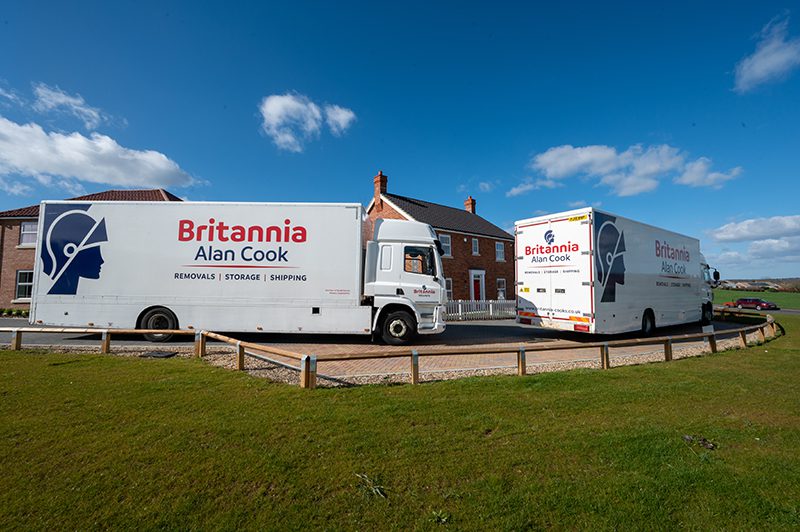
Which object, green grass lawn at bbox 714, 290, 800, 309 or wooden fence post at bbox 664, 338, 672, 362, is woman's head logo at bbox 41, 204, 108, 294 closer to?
wooden fence post at bbox 664, 338, 672, 362

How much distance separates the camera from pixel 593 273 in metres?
10.7

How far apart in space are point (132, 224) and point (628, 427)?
1266 cm

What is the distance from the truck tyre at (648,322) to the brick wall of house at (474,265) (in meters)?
12.3

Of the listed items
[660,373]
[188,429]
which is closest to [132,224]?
[188,429]

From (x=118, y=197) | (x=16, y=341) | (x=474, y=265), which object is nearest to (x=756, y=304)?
(x=474, y=265)

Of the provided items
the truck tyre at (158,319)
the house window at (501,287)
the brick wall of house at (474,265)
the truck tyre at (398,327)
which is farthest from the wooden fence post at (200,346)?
the house window at (501,287)

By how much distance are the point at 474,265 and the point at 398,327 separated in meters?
16.8

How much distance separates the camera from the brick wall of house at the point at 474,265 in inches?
977

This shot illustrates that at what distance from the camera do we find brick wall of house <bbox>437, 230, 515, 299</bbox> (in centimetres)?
2483

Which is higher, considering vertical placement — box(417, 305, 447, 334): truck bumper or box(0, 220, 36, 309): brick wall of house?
box(0, 220, 36, 309): brick wall of house

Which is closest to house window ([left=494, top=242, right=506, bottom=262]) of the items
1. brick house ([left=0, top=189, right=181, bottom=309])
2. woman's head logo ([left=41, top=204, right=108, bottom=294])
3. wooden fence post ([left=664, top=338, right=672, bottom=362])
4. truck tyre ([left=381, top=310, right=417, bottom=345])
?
truck tyre ([left=381, top=310, right=417, bottom=345])

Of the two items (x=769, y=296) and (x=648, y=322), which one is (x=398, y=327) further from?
(x=769, y=296)

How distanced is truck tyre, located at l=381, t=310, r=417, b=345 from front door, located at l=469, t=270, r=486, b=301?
1554cm

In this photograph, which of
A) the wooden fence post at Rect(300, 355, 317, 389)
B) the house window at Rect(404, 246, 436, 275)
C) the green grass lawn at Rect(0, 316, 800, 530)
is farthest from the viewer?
the house window at Rect(404, 246, 436, 275)
